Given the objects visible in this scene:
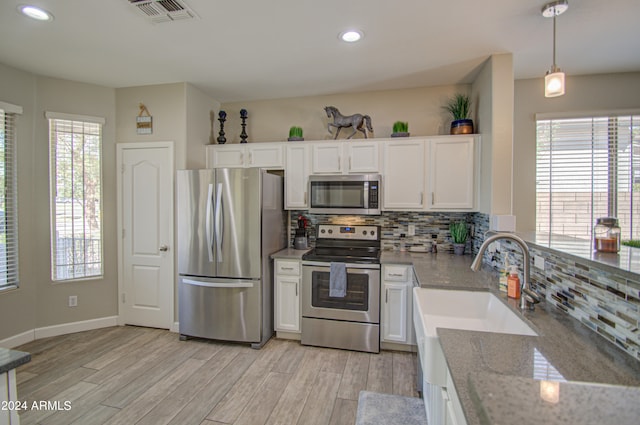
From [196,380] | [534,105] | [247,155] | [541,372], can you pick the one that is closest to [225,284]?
[196,380]

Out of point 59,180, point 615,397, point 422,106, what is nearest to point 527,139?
point 422,106

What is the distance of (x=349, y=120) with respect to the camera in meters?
3.41

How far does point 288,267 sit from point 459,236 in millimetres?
1830

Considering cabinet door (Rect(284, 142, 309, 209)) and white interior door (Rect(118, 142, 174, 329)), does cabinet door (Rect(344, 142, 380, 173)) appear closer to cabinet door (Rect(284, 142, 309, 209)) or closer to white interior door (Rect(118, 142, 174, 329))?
cabinet door (Rect(284, 142, 309, 209))

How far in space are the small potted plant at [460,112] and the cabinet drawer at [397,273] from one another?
4.81 feet

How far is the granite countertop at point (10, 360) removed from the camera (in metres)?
1.04

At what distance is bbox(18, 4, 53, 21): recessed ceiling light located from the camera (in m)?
2.07

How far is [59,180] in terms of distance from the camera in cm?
332

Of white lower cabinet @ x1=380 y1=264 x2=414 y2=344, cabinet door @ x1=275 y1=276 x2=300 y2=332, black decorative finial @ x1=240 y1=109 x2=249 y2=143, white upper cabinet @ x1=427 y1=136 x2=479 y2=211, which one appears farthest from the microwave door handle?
white upper cabinet @ x1=427 y1=136 x2=479 y2=211

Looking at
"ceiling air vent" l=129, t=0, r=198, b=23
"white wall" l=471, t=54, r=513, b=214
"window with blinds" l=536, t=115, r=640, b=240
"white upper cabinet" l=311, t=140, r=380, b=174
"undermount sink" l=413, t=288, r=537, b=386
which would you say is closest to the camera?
"undermount sink" l=413, t=288, r=537, b=386

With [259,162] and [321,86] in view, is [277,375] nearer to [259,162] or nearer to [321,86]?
[259,162]

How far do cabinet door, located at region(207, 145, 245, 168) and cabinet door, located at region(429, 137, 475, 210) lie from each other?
2.09m

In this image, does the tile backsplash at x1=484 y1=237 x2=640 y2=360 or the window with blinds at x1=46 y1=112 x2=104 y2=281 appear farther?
the window with blinds at x1=46 y1=112 x2=104 y2=281

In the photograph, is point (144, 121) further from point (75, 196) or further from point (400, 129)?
point (400, 129)
